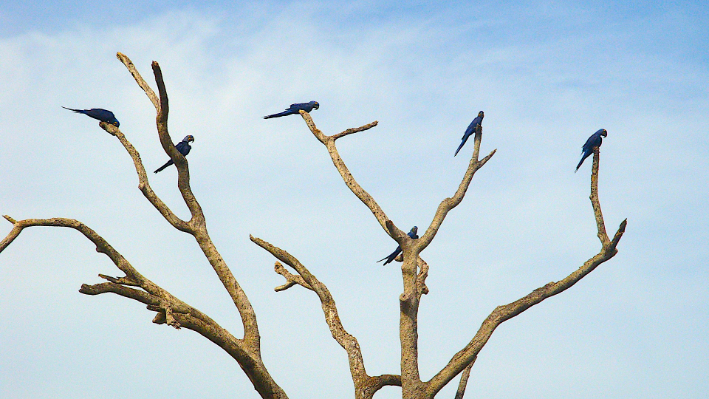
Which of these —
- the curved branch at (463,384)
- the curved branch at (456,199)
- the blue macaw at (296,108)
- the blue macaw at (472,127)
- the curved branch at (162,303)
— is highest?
the blue macaw at (296,108)

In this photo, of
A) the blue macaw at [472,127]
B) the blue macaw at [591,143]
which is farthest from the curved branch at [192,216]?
the blue macaw at [591,143]

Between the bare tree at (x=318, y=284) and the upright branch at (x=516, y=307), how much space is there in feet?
0.03

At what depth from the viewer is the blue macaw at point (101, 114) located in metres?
Answer: 7.65

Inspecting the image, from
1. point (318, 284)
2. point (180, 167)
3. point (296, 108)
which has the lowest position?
point (318, 284)

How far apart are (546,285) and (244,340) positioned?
10.6ft

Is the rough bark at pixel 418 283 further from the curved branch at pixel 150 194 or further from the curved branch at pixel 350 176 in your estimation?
the curved branch at pixel 150 194

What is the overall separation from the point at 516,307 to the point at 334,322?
2022 millimetres

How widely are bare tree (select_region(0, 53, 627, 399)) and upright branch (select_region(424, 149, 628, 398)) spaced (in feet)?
0.03

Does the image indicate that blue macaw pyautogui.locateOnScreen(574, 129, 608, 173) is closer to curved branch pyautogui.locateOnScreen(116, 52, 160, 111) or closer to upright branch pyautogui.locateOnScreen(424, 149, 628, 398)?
upright branch pyautogui.locateOnScreen(424, 149, 628, 398)

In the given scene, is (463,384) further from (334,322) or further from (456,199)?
(456,199)

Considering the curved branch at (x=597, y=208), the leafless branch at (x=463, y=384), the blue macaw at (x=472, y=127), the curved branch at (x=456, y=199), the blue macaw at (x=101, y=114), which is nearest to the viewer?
the curved branch at (x=597, y=208)

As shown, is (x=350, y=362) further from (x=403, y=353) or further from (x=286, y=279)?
(x=286, y=279)

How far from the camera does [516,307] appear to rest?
7078mm

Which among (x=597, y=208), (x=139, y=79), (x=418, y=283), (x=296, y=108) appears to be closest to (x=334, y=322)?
(x=418, y=283)
